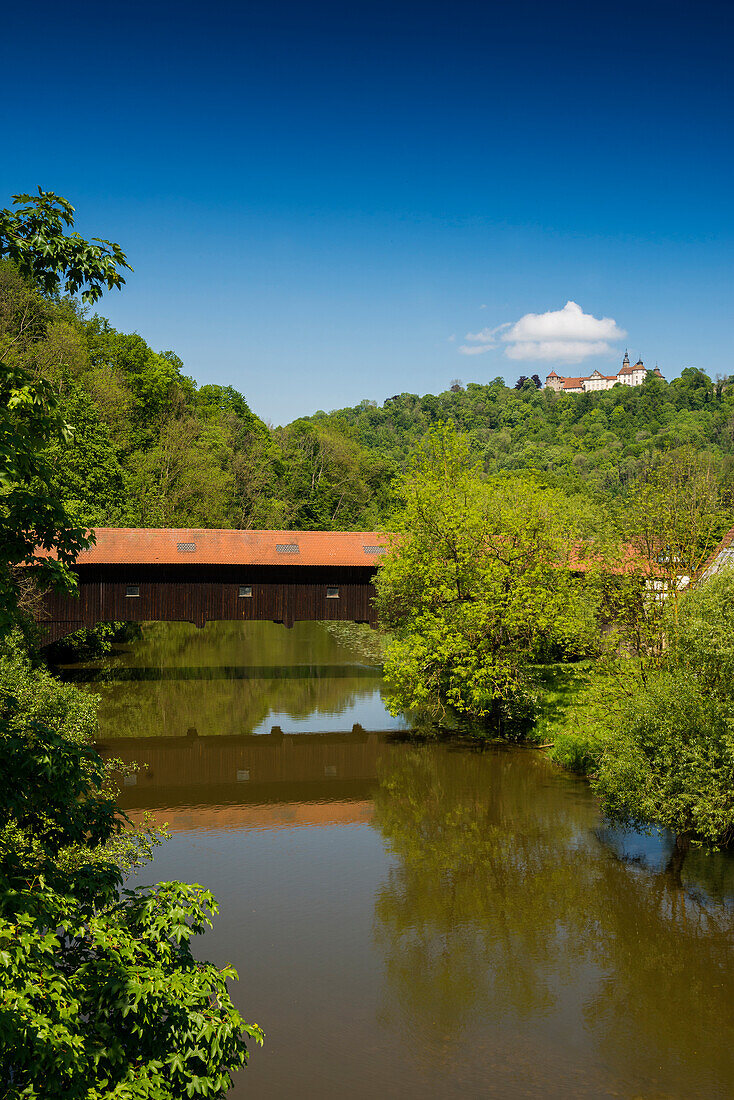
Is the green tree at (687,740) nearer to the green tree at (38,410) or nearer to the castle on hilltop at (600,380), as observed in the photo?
the green tree at (38,410)

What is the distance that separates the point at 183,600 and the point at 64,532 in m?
21.0

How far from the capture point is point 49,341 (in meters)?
36.2

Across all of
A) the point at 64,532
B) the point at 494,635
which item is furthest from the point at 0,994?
the point at 494,635

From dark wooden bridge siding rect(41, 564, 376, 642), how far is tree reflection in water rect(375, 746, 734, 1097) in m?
11.0

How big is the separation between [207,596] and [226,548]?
68.2 inches

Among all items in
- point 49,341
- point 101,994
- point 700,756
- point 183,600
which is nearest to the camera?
point 101,994

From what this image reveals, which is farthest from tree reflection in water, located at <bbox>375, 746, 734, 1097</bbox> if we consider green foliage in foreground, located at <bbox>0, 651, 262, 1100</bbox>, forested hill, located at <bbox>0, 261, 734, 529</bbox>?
forested hill, located at <bbox>0, 261, 734, 529</bbox>

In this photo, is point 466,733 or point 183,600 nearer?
point 466,733

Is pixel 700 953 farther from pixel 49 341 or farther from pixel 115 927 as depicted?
pixel 49 341

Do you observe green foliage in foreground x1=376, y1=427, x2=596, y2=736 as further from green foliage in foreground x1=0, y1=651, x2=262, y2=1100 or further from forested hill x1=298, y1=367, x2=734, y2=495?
forested hill x1=298, y1=367, x2=734, y2=495

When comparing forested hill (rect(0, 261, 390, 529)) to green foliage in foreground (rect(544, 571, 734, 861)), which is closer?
green foliage in foreground (rect(544, 571, 734, 861))

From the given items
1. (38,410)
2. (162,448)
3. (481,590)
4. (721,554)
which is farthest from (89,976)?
(162,448)

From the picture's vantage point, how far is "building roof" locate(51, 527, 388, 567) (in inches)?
1016

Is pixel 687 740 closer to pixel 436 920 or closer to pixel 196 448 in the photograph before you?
pixel 436 920
